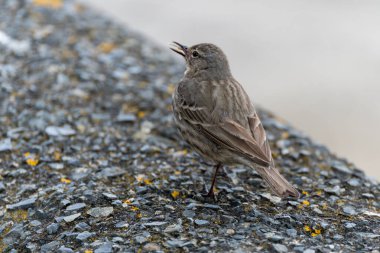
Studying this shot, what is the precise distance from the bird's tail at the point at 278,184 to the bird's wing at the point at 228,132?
8 centimetres

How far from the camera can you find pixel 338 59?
1523 cm

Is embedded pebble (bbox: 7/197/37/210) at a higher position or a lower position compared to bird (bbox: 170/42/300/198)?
lower

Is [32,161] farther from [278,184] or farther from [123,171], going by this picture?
[278,184]

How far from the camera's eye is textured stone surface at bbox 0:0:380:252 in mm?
6090

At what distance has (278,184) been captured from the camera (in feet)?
21.0

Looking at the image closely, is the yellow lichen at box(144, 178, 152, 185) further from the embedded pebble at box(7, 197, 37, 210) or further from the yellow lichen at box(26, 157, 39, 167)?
the yellow lichen at box(26, 157, 39, 167)

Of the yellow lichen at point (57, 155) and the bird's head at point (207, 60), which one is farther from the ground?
the bird's head at point (207, 60)

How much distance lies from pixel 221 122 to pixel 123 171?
1.43m

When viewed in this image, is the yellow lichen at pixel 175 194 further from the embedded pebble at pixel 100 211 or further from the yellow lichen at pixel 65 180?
the yellow lichen at pixel 65 180

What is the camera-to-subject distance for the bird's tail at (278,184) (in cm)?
630

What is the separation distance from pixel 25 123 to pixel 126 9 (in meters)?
9.69

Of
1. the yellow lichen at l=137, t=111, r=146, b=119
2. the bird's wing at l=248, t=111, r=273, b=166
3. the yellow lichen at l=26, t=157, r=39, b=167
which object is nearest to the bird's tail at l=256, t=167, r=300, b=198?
the bird's wing at l=248, t=111, r=273, b=166

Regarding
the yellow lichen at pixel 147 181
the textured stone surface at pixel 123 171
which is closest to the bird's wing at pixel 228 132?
the textured stone surface at pixel 123 171

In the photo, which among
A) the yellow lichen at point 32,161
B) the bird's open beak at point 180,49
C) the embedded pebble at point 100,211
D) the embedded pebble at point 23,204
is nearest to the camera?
the embedded pebble at point 100,211
